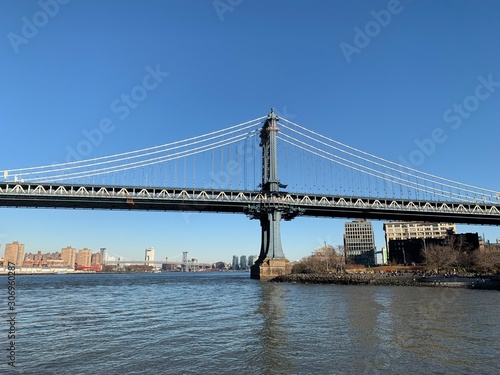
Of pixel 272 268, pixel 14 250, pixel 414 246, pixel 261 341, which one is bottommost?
pixel 261 341

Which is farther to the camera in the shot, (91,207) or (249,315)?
(91,207)

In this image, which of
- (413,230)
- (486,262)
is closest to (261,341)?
(486,262)

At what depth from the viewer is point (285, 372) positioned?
11180 millimetres

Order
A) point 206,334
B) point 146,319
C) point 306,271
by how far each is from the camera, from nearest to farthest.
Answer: point 206,334
point 146,319
point 306,271

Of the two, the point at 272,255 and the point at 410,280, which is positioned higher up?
the point at 272,255

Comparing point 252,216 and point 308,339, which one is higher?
point 252,216

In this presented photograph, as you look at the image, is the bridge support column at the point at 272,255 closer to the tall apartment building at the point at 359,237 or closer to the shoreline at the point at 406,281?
the shoreline at the point at 406,281

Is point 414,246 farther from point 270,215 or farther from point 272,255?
point 272,255

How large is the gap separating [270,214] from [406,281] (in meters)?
28.1

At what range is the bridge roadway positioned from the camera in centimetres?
6712

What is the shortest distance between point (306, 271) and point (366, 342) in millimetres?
64822

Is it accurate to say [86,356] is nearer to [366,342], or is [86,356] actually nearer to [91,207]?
[366,342]

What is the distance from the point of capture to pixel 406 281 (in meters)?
49.1

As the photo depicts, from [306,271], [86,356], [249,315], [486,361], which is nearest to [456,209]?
[306,271]
